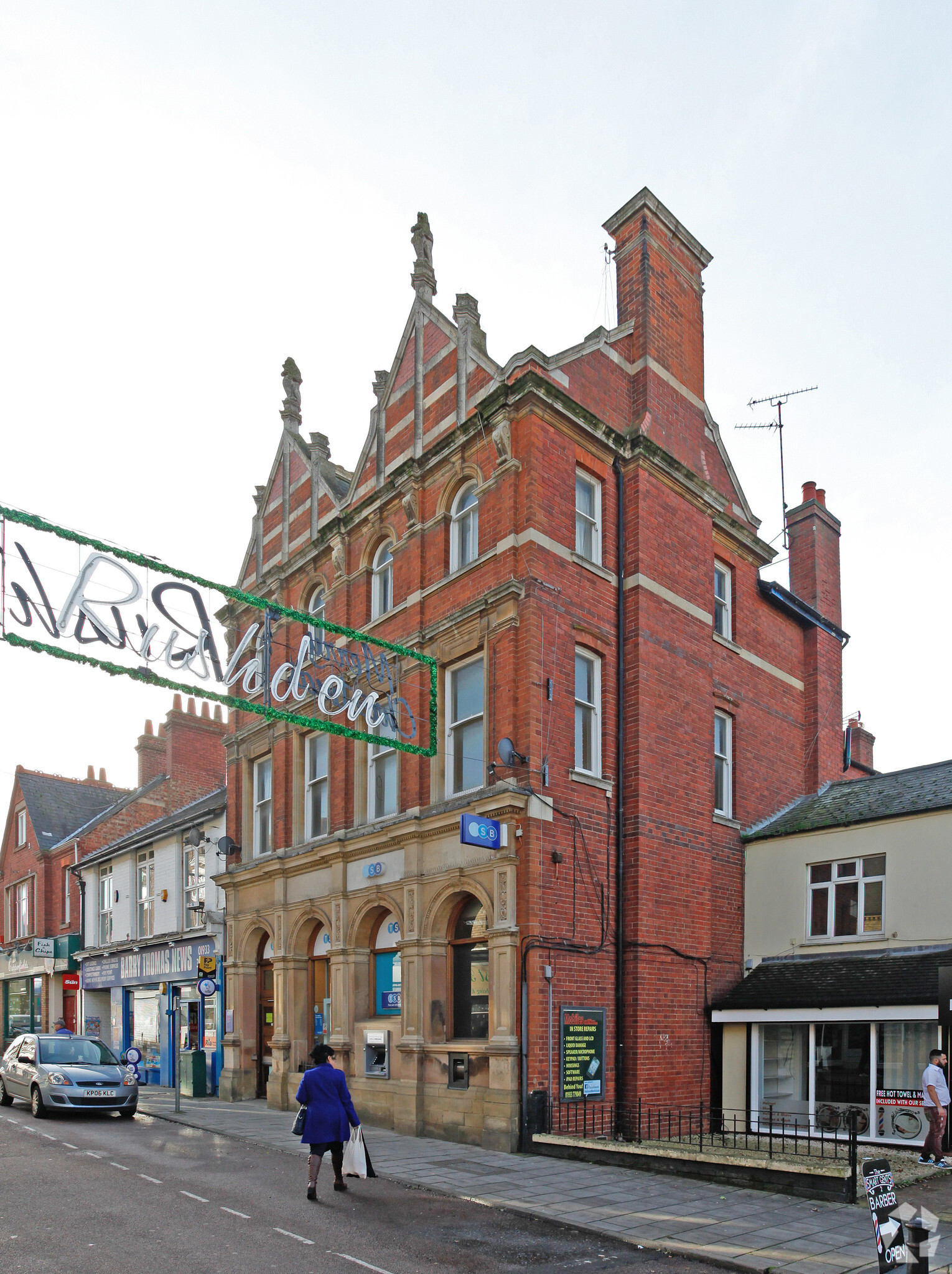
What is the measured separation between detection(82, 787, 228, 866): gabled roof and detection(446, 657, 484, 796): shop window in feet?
29.1

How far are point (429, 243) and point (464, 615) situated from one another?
7.58 m

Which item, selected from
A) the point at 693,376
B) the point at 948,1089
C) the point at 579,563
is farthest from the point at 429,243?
the point at 948,1089

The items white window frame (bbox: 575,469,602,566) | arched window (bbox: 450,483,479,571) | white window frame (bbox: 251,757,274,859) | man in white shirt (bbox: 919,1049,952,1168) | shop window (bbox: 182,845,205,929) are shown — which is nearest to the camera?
man in white shirt (bbox: 919,1049,952,1168)

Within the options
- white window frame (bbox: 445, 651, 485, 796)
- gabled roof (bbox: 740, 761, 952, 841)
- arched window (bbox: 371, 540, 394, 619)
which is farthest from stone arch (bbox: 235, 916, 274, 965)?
gabled roof (bbox: 740, 761, 952, 841)

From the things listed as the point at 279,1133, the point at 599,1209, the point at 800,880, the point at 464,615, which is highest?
A: the point at 464,615

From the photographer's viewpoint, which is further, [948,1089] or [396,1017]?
[396,1017]

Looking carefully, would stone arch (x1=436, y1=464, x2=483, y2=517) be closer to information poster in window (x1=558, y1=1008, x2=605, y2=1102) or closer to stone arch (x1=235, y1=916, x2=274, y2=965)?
information poster in window (x1=558, y1=1008, x2=605, y2=1102)

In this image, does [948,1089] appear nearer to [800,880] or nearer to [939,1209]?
[939,1209]

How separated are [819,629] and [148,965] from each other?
18.7 metres

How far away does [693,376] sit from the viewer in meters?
20.9

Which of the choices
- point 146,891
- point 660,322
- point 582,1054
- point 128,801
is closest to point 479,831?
point 582,1054

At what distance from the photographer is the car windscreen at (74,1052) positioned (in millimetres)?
19719

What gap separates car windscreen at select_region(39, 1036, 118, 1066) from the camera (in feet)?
64.7

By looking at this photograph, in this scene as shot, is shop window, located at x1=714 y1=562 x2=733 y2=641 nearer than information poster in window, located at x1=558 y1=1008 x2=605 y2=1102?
No
